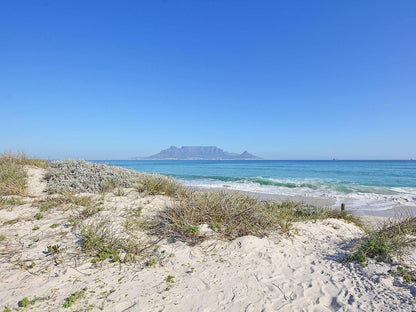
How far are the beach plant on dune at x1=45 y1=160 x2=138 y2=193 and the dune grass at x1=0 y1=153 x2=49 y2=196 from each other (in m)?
0.72

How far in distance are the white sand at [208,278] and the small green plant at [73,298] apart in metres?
0.05

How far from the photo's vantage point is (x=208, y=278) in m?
3.43

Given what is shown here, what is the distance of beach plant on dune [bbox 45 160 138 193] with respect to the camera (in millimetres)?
7365

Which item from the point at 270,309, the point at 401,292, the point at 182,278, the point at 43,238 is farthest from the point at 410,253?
the point at 43,238

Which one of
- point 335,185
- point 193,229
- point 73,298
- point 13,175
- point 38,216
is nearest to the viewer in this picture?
point 73,298

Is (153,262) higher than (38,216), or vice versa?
(38,216)

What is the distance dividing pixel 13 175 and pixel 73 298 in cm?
730

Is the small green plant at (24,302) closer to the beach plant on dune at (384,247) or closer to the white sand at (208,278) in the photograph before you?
the white sand at (208,278)

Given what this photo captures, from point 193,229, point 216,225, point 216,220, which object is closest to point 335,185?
point 216,220

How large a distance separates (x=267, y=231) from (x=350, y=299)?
211 cm

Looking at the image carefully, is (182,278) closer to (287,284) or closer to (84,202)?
(287,284)

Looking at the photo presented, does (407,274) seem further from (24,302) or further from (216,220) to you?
(24,302)

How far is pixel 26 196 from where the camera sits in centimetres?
667

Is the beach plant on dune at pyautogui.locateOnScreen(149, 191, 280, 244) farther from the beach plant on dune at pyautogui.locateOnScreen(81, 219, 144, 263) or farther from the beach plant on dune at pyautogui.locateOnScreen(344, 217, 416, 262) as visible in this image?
the beach plant on dune at pyautogui.locateOnScreen(344, 217, 416, 262)
